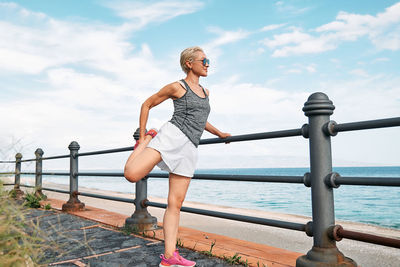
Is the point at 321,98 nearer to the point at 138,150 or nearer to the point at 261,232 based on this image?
the point at 138,150

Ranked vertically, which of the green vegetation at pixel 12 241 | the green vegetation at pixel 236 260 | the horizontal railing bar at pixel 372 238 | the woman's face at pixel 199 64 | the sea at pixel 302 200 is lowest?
the sea at pixel 302 200

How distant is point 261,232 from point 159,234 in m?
4.01

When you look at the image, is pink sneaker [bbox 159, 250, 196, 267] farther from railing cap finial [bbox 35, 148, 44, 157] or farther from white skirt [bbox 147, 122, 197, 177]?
railing cap finial [bbox 35, 148, 44, 157]

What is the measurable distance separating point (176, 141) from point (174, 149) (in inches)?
2.4

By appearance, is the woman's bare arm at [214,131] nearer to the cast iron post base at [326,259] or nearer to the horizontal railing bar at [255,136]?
the horizontal railing bar at [255,136]

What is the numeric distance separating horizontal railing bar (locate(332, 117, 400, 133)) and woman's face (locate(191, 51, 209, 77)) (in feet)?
3.47

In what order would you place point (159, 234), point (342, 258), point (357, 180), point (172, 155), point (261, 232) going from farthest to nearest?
point (261, 232), point (159, 234), point (172, 155), point (342, 258), point (357, 180)

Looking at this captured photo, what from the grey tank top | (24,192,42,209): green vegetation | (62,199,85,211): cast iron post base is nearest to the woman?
the grey tank top

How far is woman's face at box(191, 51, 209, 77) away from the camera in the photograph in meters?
2.72

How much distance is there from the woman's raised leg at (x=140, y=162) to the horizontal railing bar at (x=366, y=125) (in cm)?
130

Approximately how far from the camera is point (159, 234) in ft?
12.5

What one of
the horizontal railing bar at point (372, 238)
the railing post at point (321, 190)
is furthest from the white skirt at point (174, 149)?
the horizontal railing bar at point (372, 238)

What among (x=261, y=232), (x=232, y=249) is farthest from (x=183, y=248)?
(x=261, y=232)

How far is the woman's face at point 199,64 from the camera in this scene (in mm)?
2723
